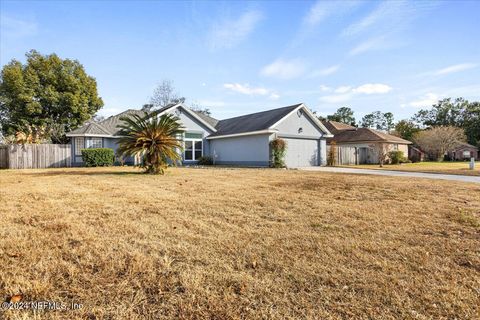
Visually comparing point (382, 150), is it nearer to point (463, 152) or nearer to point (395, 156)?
point (395, 156)

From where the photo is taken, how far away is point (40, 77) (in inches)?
990

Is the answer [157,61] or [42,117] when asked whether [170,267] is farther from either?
[42,117]

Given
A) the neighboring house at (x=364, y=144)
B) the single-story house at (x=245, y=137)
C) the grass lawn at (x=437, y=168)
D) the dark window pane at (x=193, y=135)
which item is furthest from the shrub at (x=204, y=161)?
the neighboring house at (x=364, y=144)

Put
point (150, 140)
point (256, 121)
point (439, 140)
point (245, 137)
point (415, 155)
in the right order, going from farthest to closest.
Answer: point (439, 140), point (415, 155), point (256, 121), point (245, 137), point (150, 140)

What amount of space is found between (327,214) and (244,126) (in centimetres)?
1801

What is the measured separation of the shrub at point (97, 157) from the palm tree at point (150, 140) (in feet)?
28.3

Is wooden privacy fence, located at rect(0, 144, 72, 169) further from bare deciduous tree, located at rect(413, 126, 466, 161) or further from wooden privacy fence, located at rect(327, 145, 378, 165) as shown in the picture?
bare deciduous tree, located at rect(413, 126, 466, 161)

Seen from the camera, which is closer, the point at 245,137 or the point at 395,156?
the point at 245,137

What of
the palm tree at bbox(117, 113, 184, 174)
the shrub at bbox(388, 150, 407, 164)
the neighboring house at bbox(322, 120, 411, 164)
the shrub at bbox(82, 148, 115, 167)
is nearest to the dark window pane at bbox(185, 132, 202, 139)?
the shrub at bbox(82, 148, 115, 167)

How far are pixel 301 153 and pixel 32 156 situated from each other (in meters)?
20.6

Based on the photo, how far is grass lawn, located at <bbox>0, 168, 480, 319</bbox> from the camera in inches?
85.5

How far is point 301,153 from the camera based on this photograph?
71.5 ft

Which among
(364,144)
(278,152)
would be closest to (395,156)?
(364,144)

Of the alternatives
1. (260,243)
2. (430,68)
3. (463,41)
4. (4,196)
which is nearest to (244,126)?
(430,68)
